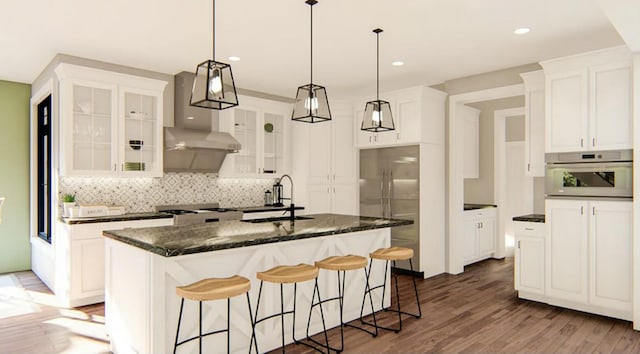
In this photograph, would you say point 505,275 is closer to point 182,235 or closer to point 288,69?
point 288,69

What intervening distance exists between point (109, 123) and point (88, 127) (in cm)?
23

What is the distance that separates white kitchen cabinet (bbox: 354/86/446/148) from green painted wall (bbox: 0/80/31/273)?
510 centimetres

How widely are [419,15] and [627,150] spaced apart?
231 centimetres

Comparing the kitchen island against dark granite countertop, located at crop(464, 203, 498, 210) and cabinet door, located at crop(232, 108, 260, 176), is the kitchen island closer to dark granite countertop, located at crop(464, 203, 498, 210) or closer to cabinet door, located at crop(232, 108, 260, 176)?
cabinet door, located at crop(232, 108, 260, 176)

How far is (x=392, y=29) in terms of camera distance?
3.89 m

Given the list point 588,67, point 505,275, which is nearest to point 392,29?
point 588,67

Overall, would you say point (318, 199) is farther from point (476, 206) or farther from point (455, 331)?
point (455, 331)

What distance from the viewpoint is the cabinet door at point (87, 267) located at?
423cm

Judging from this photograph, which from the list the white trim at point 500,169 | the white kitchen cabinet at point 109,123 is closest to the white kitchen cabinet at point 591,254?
the white trim at point 500,169

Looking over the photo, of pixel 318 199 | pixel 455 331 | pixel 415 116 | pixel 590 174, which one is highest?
pixel 415 116

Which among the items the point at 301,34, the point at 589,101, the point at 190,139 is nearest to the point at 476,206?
the point at 589,101

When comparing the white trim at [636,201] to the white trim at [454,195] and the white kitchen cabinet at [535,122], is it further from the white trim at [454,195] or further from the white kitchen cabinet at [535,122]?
the white trim at [454,195]

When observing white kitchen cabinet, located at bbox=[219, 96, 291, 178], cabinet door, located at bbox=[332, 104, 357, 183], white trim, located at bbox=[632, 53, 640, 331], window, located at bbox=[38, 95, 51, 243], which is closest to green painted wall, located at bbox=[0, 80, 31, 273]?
window, located at bbox=[38, 95, 51, 243]

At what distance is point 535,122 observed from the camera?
4641 millimetres
